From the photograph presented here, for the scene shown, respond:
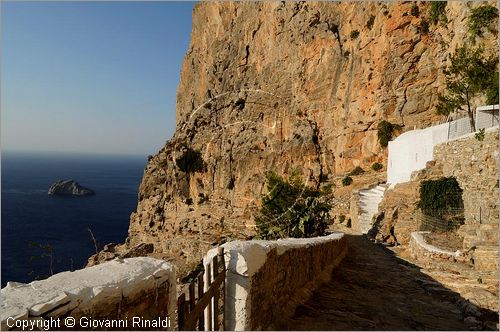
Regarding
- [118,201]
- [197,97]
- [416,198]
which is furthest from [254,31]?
[118,201]

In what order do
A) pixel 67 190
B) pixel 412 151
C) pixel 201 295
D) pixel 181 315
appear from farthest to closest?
pixel 67 190
pixel 412 151
pixel 201 295
pixel 181 315


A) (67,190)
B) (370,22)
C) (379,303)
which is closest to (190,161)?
(370,22)

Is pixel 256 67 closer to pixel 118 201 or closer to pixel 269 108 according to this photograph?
pixel 269 108

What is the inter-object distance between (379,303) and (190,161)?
137ft

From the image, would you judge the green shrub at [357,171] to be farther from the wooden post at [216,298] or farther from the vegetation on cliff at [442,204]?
the wooden post at [216,298]

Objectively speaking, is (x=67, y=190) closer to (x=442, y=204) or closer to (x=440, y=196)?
(x=440, y=196)

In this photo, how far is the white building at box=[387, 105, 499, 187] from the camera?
648 inches

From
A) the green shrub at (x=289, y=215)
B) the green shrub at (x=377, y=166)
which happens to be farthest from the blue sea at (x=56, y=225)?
the green shrub at (x=377, y=166)

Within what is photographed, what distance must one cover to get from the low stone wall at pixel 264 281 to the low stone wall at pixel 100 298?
2.46 ft

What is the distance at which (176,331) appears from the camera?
320 centimetres

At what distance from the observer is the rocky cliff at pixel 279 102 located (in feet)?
96.5

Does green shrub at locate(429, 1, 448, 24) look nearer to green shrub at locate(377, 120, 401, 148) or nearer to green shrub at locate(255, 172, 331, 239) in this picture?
green shrub at locate(377, 120, 401, 148)

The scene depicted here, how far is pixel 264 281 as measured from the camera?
4.66 meters

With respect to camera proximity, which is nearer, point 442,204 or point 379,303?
point 379,303
